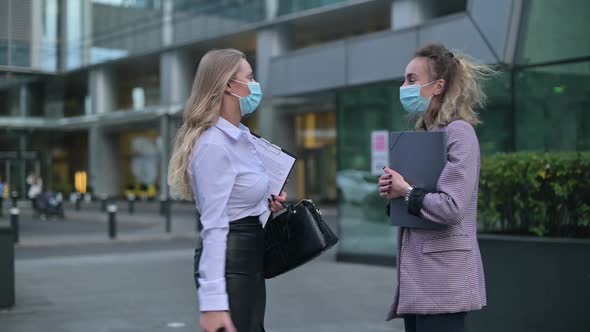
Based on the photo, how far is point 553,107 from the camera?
10.1 meters

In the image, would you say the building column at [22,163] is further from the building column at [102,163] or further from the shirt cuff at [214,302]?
the shirt cuff at [214,302]

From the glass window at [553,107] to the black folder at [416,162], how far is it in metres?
7.02

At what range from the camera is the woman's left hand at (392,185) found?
300 centimetres

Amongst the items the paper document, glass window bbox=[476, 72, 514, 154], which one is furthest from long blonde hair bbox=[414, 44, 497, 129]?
glass window bbox=[476, 72, 514, 154]

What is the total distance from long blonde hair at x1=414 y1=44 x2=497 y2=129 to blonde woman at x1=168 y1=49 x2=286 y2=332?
2.60ft

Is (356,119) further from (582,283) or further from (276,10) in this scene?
(276,10)

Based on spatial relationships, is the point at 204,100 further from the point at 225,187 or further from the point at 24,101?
the point at 24,101

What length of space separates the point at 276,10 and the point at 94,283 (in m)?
22.0

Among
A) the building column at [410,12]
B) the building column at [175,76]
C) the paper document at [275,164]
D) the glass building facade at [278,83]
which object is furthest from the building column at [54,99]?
the paper document at [275,164]

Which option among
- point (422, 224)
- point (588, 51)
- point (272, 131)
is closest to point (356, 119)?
point (588, 51)

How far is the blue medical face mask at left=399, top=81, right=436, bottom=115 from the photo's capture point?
321 cm

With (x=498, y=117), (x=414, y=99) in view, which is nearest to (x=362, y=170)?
(x=498, y=117)

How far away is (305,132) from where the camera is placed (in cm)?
3472

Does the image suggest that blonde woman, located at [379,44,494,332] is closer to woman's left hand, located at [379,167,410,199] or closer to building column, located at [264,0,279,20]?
woman's left hand, located at [379,167,410,199]
